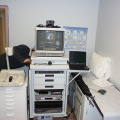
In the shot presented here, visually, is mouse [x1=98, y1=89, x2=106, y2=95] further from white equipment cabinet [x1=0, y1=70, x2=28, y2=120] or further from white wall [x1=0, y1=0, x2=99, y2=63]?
white wall [x1=0, y1=0, x2=99, y2=63]

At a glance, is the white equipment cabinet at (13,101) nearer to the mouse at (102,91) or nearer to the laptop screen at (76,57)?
the laptop screen at (76,57)

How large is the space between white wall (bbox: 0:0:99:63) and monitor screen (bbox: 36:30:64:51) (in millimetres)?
746

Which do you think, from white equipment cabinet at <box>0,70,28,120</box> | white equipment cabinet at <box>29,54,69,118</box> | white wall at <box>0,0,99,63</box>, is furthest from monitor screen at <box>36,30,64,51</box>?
white wall at <box>0,0,99,63</box>

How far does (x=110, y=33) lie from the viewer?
2.12m

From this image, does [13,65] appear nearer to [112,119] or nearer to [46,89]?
[46,89]

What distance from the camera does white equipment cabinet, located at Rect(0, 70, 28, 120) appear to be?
1.79m

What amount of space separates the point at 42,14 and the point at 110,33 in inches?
50.0

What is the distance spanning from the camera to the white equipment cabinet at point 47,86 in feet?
6.18

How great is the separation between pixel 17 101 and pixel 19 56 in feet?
2.21

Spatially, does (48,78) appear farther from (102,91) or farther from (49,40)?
(102,91)

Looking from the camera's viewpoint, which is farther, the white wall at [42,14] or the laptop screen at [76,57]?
the white wall at [42,14]

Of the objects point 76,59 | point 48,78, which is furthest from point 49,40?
point 76,59

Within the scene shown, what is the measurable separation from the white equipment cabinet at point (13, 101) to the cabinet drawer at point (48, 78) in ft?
0.62

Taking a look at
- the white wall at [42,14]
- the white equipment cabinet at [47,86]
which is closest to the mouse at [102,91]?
the white equipment cabinet at [47,86]
